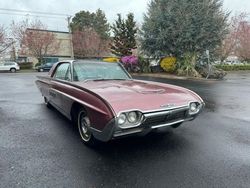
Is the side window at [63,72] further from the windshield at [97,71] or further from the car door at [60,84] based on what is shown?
the windshield at [97,71]

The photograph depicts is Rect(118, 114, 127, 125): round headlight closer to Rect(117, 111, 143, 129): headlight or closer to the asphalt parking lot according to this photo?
Rect(117, 111, 143, 129): headlight

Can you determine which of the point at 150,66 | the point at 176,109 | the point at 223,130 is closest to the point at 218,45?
the point at 150,66

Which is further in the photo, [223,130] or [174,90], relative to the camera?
[223,130]

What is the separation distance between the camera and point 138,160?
3537 mm

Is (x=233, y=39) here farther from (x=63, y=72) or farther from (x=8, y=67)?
(x=63, y=72)

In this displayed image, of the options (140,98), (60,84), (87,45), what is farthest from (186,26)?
(87,45)

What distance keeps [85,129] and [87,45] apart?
43.4 metres

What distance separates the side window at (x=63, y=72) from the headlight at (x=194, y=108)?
240cm

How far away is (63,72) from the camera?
545 centimetres

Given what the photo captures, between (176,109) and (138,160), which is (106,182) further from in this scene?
(176,109)

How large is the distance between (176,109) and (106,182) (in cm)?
148

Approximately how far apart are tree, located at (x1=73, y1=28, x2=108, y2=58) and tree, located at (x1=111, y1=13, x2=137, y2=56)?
15161 millimetres

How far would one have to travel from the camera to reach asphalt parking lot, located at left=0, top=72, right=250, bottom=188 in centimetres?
299

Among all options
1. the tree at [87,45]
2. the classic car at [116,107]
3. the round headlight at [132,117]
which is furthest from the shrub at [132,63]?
the round headlight at [132,117]
